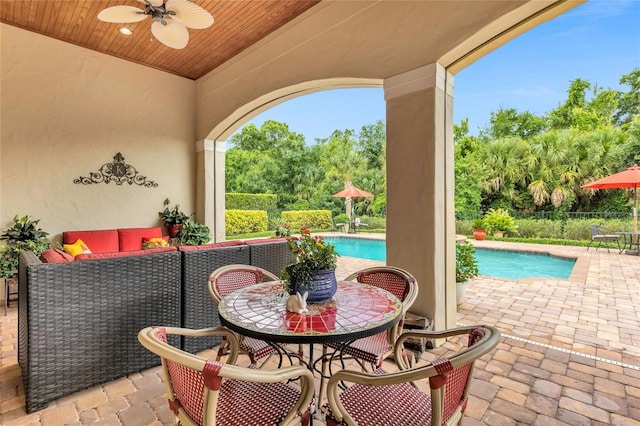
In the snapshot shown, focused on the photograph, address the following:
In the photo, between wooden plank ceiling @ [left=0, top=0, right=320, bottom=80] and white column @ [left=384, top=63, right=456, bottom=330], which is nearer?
white column @ [left=384, top=63, right=456, bottom=330]

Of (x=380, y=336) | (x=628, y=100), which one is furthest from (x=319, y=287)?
(x=628, y=100)

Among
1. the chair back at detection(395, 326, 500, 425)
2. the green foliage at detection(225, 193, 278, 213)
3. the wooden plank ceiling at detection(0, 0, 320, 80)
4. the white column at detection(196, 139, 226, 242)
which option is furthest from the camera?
the green foliage at detection(225, 193, 278, 213)

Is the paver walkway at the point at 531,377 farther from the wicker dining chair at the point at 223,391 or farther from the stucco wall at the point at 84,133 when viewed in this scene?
the stucco wall at the point at 84,133

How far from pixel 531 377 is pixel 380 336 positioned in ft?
4.20

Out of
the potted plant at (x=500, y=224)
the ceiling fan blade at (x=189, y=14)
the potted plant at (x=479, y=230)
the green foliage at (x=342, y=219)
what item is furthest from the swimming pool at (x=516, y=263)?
the ceiling fan blade at (x=189, y=14)

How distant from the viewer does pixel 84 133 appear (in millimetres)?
4895

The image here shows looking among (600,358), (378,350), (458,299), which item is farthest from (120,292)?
(600,358)

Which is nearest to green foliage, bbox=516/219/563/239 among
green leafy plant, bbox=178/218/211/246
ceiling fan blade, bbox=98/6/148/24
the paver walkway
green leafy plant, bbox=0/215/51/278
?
the paver walkway

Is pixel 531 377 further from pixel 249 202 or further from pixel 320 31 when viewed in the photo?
pixel 249 202

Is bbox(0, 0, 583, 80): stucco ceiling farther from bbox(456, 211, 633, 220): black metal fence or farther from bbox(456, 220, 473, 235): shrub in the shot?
bbox(456, 211, 633, 220): black metal fence

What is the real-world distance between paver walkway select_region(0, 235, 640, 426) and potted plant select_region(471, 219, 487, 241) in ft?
22.3

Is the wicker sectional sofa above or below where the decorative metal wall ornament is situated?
below

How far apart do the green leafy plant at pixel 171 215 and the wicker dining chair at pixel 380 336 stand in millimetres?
4234

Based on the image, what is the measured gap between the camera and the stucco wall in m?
4.33
